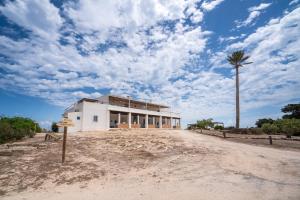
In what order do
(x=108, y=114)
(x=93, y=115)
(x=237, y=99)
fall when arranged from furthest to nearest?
(x=237, y=99) → (x=108, y=114) → (x=93, y=115)

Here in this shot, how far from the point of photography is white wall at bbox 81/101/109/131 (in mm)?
30400

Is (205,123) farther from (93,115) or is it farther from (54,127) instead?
(54,127)

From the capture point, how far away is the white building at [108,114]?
3033 centimetres

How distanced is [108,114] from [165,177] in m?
25.6

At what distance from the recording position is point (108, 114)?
34000 millimetres

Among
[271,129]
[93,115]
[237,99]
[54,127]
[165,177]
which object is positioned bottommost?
[165,177]

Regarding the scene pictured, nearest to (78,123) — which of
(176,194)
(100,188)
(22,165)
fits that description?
(22,165)

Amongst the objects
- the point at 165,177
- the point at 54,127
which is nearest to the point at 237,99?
the point at 165,177

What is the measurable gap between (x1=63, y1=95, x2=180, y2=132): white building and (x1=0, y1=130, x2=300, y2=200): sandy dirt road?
660 inches

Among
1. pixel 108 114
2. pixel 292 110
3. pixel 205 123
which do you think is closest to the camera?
pixel 108 114

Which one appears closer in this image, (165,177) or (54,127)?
(165,177)

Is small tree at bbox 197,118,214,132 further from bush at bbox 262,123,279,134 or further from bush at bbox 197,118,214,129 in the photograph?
bush at bbox 262,123,279,134

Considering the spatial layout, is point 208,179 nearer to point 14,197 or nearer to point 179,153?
point 179,153

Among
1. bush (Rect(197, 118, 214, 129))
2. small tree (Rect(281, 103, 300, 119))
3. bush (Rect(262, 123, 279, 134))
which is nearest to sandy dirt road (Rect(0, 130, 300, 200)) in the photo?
bush (Rect(262, 123, 279, 134))
